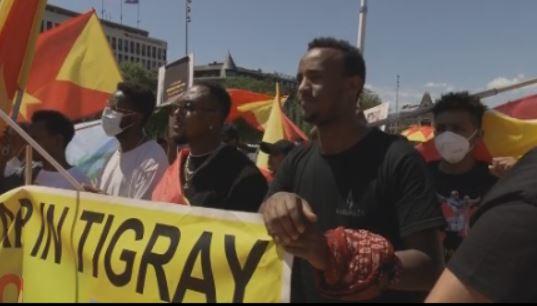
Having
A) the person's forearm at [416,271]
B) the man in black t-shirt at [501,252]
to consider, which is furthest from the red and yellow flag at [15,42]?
the man in black t-shirt at [501,252]

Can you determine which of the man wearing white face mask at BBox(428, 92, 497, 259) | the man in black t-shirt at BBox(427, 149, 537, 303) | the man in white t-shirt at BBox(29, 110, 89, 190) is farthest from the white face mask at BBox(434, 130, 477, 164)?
the man in black t-shirt at BBox(427, 149, 537, 303)

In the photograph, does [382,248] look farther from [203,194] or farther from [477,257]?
[203,194]

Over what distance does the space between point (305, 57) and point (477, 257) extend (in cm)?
143

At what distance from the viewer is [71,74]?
5906 millimetres

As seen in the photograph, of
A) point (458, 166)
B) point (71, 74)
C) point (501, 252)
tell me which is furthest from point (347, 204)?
A: point (71, 74)

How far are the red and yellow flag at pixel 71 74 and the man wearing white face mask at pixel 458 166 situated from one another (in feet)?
11.2

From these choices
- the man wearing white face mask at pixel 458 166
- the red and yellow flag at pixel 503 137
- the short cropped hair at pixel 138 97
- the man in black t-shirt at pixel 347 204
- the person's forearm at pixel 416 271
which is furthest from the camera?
the red and yellow flag at pixel 503 137

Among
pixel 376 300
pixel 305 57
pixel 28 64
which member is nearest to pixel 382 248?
pixel 376 300

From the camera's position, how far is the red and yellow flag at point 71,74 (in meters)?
5.80

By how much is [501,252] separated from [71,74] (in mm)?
5504

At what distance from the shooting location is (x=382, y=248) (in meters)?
1.63

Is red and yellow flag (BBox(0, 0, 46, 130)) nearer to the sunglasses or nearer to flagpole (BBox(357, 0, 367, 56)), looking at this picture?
the sunglasses

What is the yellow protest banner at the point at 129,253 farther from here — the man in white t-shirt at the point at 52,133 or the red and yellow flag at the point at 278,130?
the red and yellow flag at the point at 278,130

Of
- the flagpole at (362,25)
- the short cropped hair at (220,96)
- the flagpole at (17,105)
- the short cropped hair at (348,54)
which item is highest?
the flagpole at (362,25)
